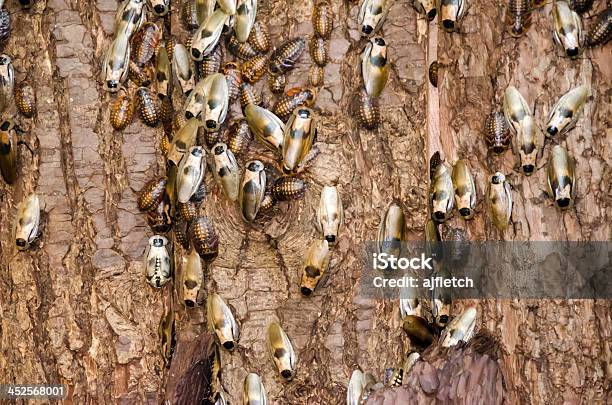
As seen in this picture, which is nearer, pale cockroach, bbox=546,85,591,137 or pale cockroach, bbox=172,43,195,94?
pale cockroach, bbox=546,85,591,137

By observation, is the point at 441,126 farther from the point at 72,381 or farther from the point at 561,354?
the point at 72,381

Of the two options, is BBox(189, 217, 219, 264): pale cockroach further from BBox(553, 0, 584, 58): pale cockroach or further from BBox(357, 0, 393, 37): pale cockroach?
BBox(553, 0, 584, 58): pale cockroach

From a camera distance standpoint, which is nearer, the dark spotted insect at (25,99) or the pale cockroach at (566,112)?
the pale cockroach at (566,112)

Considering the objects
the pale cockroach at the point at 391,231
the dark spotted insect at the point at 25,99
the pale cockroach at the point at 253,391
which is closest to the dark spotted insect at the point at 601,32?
the pale cockroach at the point at 391,231

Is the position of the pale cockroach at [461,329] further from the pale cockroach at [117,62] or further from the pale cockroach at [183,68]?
the pale cockroach at [117,62]

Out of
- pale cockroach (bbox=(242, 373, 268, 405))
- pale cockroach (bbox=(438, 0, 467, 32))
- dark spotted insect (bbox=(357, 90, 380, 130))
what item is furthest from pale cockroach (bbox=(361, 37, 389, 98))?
pale cockroach (bbox=(242, 373, 268, 405))
